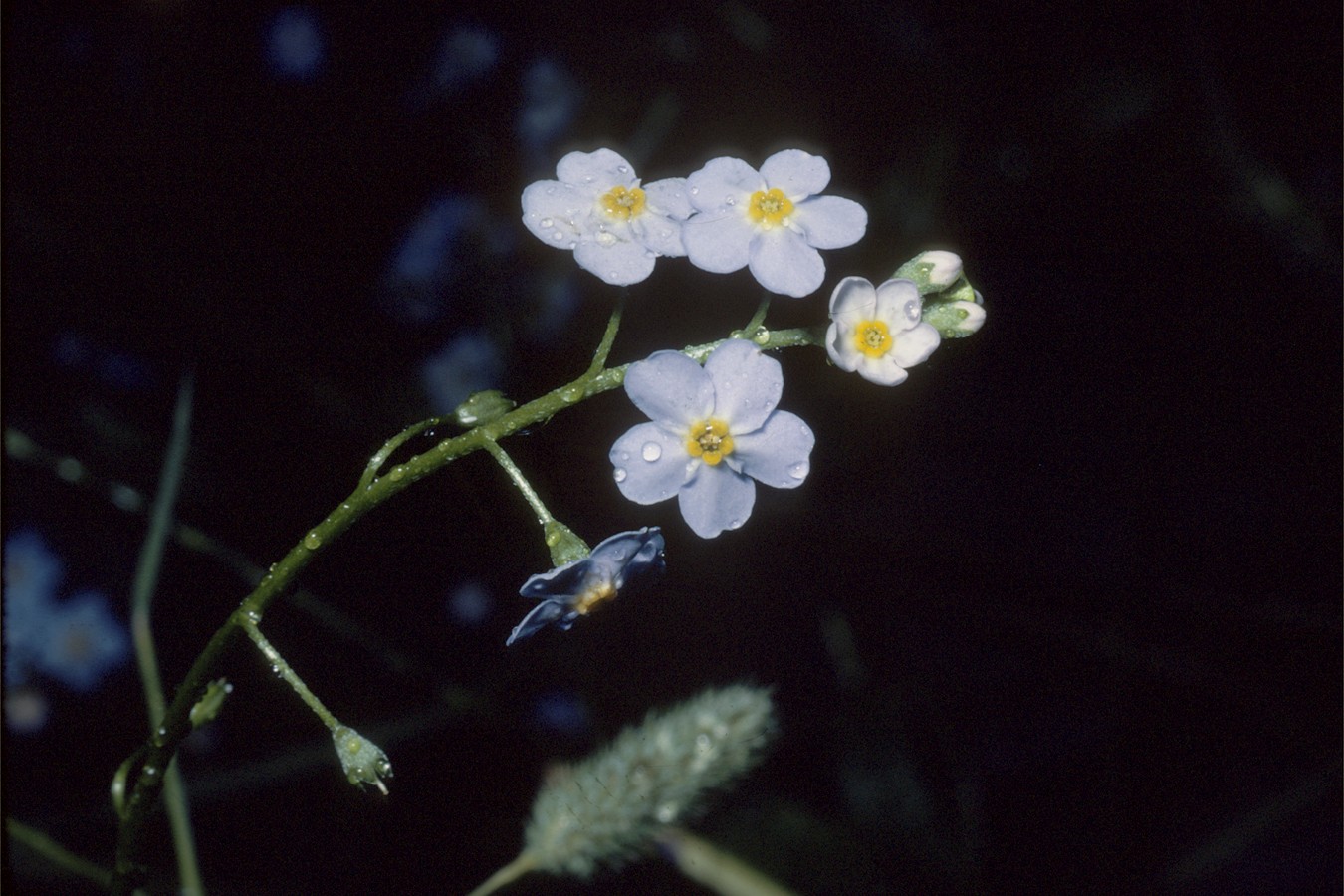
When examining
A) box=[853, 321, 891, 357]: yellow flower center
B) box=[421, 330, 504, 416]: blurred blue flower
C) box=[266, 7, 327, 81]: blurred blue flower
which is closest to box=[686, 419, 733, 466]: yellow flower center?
box=[853, 321, 891, 357]: yellow flower center

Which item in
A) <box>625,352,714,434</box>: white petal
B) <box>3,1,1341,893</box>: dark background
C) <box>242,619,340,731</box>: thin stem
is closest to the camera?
<box>242,619,340,731</box>: thin stem

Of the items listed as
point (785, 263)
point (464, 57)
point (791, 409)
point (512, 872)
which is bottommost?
point (512, 872)

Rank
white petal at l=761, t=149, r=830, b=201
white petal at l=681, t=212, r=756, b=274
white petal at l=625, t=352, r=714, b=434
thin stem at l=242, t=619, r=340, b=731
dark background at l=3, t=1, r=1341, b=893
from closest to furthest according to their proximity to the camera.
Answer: thin stem at l=242, t=619, r=340, b=731, white petal at l=625, t=352, r=714, b=434, white petal at l=681, t=212, r=756, b=274, white petal at l=761, t=149, r=830, b=201, dark background at l=3, t=1, r=1341, b=893

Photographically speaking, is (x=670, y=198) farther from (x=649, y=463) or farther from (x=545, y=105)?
(x=545, y=105)

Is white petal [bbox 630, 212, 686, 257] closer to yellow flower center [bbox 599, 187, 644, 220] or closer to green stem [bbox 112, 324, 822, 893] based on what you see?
yellow flower center [bbox 599, 187, 644, 220]

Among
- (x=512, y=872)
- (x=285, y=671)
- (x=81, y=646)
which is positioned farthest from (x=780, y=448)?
(x=81, y=646)

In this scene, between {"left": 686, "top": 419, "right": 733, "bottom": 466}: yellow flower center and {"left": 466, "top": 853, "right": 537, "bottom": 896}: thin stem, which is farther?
{"left": 466, "top": 853, "right": 537, "bottom": 896}: thin stem

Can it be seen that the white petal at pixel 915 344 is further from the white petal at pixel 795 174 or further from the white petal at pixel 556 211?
the white petal at pixel 556 211
